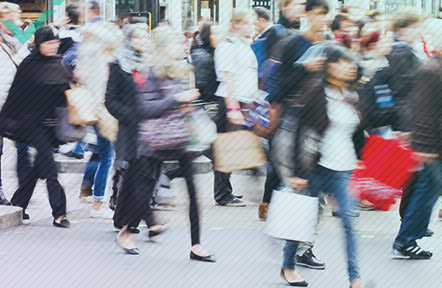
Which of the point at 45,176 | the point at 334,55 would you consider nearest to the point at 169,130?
the point at 334,55

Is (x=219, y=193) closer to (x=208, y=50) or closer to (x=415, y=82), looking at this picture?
(x=208, y=50)

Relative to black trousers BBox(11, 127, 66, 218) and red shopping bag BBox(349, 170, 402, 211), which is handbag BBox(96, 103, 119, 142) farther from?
red shopping bag BBox(349, 170, 402, 211)

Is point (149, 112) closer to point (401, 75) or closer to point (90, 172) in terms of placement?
point (401, 75)

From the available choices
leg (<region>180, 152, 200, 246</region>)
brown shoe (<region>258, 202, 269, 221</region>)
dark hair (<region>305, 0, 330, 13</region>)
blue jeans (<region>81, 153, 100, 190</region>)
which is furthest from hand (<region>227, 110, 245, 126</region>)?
dark hair (<region>305, 0, 330, 13</region>)

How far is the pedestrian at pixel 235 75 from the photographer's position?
7676mm

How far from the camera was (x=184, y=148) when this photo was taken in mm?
5914

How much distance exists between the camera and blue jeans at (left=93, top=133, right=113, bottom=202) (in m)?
7.67

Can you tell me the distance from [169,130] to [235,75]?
2.11 metres

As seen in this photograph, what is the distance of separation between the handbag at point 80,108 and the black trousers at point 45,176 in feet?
0.76

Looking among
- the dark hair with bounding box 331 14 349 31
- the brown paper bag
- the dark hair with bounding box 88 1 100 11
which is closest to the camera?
the brown paper bag

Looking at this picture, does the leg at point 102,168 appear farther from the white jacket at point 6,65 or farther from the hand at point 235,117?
the hand at point 235,117

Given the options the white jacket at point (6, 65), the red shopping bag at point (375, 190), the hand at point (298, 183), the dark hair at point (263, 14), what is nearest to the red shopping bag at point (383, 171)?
the red shopping bag at point (375, 190)

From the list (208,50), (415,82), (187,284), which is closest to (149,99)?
(187,284)

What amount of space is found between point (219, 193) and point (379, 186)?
2.61m
